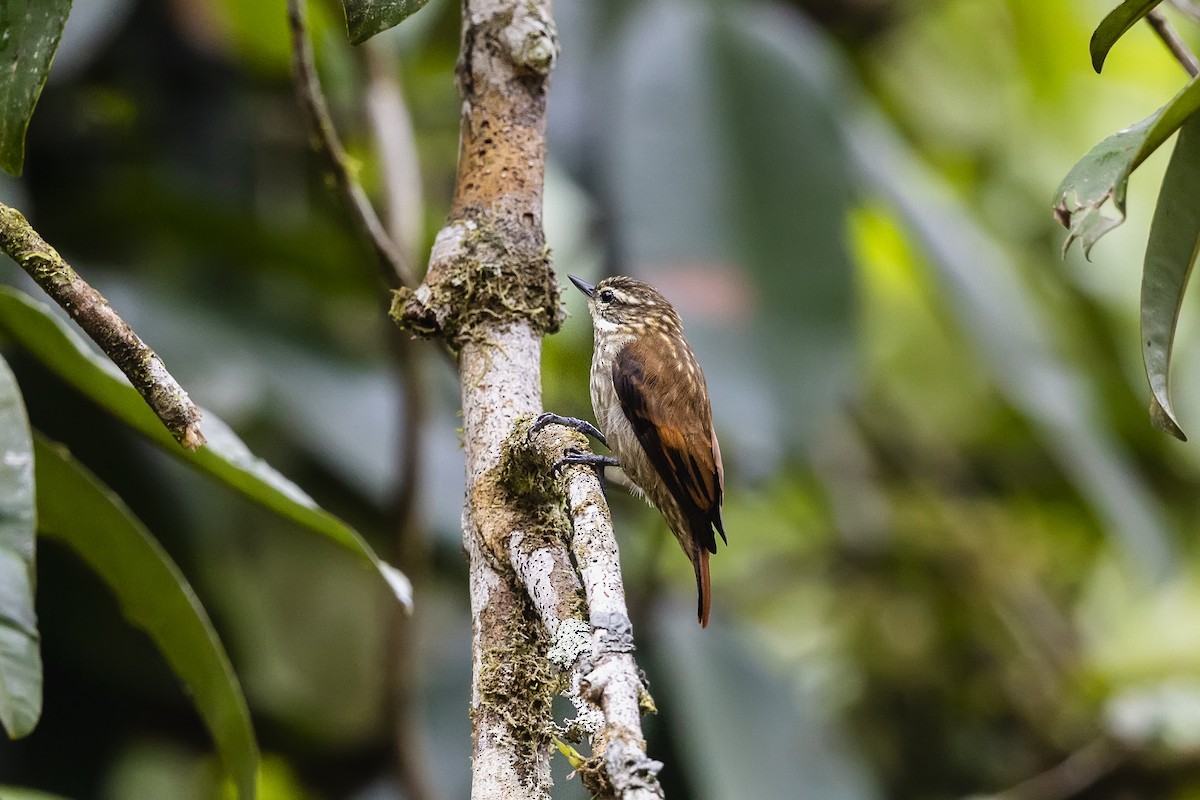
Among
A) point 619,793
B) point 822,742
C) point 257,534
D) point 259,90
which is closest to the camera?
point 619,793

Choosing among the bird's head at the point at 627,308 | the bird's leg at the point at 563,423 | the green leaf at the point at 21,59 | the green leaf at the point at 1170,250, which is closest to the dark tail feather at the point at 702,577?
the bird's leg at the point at 563,423

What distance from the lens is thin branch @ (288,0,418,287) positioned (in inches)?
90.3

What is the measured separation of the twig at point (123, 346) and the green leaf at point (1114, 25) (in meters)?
1.19

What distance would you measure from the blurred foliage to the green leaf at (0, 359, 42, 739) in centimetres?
166

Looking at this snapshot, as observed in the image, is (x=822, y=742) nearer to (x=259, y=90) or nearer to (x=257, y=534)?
(x=257, y=534)

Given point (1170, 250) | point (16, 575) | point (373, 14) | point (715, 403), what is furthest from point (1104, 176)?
point (715, 403)

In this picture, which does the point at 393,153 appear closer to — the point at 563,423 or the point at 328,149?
the point at 328,149

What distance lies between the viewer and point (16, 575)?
1.70 meters

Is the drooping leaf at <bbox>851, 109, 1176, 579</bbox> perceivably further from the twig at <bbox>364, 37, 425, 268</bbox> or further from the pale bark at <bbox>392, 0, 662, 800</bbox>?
the pale bark at <bbox>392, 0, 662, 800</bbox>

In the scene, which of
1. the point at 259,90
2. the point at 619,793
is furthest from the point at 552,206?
the point at 619,793

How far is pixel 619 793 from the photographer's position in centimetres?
109

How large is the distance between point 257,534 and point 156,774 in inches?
33.6

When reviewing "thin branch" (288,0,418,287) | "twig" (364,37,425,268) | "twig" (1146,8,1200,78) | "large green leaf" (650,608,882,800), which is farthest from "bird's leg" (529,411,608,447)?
"large green leaf" (650,608,882,800)

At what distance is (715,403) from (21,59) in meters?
2.32
